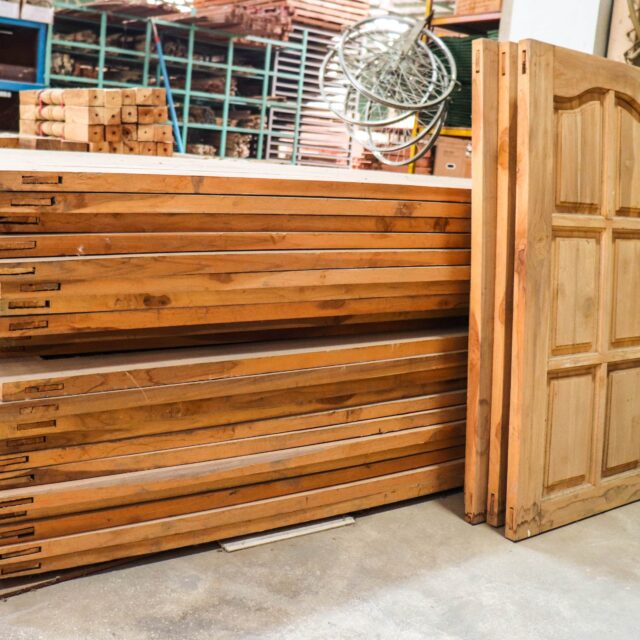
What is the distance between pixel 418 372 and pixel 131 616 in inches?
63.0

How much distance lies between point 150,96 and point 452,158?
10.3 ft

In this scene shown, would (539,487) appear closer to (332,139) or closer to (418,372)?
(418,372)

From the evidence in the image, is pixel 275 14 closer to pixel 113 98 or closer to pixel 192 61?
pixel 192 61

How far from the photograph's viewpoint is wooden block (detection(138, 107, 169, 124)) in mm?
6730

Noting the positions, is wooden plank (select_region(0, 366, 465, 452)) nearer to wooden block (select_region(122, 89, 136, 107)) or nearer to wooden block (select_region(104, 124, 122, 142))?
wooden block (select_region(104, 124, 122, 142))

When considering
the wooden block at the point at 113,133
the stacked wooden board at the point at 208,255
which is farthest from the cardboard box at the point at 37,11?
the stacked wooden board at the point at 208,255

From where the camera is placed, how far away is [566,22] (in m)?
5.57

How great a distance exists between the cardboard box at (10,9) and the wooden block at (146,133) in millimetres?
4322

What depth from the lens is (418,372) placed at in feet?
11.6

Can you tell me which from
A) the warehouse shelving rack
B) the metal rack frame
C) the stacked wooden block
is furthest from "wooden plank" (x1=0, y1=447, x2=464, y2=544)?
the warehouse shelving rack

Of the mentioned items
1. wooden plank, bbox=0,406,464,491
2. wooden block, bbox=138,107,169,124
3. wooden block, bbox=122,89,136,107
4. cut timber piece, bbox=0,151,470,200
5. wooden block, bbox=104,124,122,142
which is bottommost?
wooden plank, bbox=0,406,464,491

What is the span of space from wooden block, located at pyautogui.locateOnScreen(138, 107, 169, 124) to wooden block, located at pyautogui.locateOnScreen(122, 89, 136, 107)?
0.09 meters

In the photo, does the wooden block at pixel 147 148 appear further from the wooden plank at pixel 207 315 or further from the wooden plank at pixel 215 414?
the wooden plank at pixel 215 414

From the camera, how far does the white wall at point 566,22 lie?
5.43 meters
